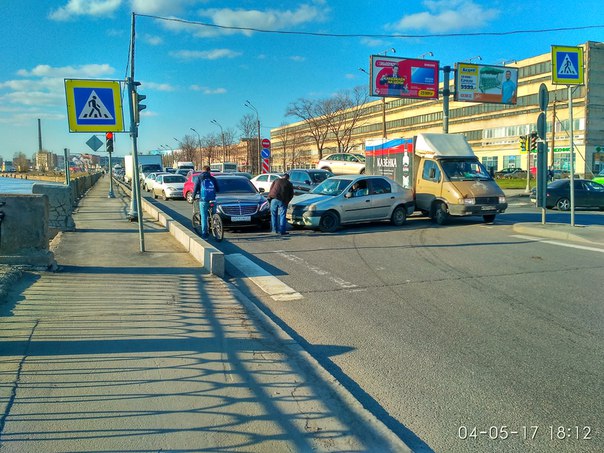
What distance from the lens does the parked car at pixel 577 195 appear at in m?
21.5

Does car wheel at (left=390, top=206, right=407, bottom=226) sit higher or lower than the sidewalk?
higher

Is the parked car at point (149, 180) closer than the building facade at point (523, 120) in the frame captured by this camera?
Yes

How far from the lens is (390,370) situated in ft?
14.5

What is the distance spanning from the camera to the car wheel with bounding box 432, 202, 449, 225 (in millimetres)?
15258

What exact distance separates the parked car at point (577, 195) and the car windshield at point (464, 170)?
766 cm

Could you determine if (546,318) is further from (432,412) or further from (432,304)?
(432,412)

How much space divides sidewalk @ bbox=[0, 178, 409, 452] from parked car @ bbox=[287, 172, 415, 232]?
279 inches

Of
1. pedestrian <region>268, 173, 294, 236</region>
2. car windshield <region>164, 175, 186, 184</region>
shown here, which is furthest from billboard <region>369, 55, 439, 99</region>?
pedestrian <region>268, 173, 294, 236</region>

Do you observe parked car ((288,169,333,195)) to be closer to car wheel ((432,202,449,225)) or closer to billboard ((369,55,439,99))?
billboard ((369,55,439,99))

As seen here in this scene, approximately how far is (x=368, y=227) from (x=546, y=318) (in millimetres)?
9331

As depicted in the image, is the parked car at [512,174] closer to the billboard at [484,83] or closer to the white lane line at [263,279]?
the billboard at [484,83]
